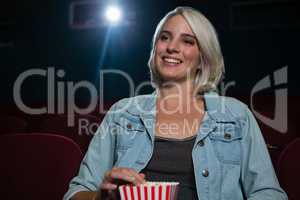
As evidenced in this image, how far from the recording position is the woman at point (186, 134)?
1.23 meters

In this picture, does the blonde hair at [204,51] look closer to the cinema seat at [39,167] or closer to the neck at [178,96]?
the neck at [178,96]

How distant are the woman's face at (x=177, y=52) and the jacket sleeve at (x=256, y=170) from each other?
0.92 feet

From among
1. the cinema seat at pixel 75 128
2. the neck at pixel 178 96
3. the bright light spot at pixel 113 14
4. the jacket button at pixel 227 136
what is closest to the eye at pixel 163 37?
the neck at pixel 178 96

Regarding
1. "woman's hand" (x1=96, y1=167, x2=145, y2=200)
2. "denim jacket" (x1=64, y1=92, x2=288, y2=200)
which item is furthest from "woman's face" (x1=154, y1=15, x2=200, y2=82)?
"woman's hand" (x1=96, y1=167, x2=145, y2=200)

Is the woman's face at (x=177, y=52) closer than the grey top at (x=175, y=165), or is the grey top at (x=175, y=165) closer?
the grey top at (x=175, y=165)

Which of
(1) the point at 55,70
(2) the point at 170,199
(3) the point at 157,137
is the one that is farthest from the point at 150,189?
(1) the point at 55,70

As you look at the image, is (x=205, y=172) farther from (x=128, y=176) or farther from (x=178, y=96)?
(x=128, y=176)

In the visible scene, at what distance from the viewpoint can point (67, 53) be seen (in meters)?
4.57

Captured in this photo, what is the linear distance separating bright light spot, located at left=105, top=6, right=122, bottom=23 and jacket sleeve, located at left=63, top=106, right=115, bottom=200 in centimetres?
318

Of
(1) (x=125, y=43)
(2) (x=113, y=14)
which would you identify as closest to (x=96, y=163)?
(1) (x=125, y=43)

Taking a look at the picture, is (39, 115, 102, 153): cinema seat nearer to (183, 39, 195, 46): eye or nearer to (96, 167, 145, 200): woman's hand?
(183, 39, 195, 46): eye

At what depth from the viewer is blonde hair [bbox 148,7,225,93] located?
4.63ft

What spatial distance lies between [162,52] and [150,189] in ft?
2.32

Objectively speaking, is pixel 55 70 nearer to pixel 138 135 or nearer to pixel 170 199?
pixel 138 135
